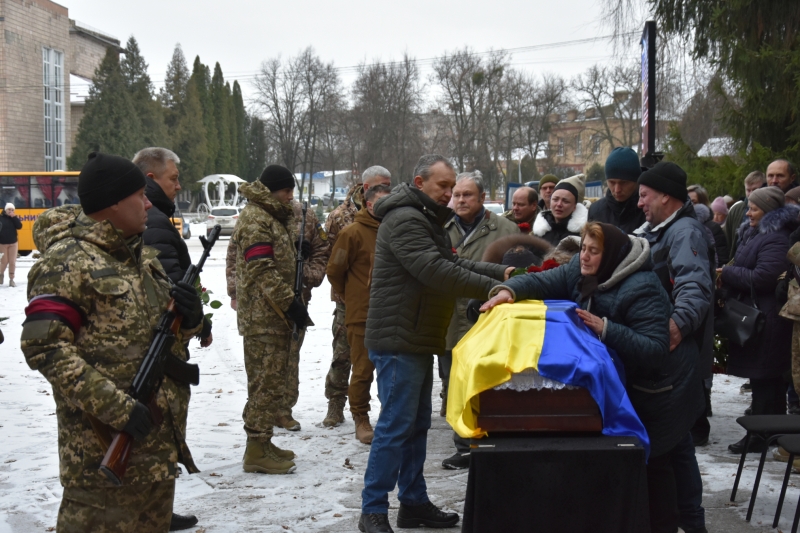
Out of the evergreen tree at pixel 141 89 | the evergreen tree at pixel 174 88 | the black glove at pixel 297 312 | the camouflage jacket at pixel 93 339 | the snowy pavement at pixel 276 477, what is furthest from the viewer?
the evergreen tree at pixel 174 88

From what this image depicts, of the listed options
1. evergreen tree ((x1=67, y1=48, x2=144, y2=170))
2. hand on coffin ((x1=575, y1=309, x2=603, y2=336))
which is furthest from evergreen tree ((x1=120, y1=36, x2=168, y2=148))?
hand on coffin ((x1=575, y1=309, x2=603, y2=336))

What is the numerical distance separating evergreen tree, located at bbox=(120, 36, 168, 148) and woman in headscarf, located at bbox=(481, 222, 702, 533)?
62145 millimetres

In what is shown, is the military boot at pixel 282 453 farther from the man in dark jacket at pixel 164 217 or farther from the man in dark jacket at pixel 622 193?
the man in dark jacket at pixel 622 193

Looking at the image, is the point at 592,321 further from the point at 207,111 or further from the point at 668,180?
the point at 207,111

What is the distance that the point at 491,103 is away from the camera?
54.2m

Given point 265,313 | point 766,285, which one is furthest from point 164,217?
point 766,285

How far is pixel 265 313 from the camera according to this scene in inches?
240

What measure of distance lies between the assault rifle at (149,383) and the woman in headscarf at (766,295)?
441cm

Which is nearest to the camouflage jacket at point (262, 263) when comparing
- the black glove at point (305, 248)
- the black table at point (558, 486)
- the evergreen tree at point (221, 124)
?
the black glove at point (305, 248)

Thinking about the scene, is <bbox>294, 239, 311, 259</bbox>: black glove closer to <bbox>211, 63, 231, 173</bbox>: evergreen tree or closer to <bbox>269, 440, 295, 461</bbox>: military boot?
<bbox>269, 440, 295, 461</bbox>: military boot

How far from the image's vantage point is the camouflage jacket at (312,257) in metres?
7.51

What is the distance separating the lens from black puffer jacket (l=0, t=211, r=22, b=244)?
20.0m

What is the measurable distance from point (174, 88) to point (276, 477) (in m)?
76.8

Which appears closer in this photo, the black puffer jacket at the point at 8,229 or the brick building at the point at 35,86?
the black puffer jacket at the point at 8,229
